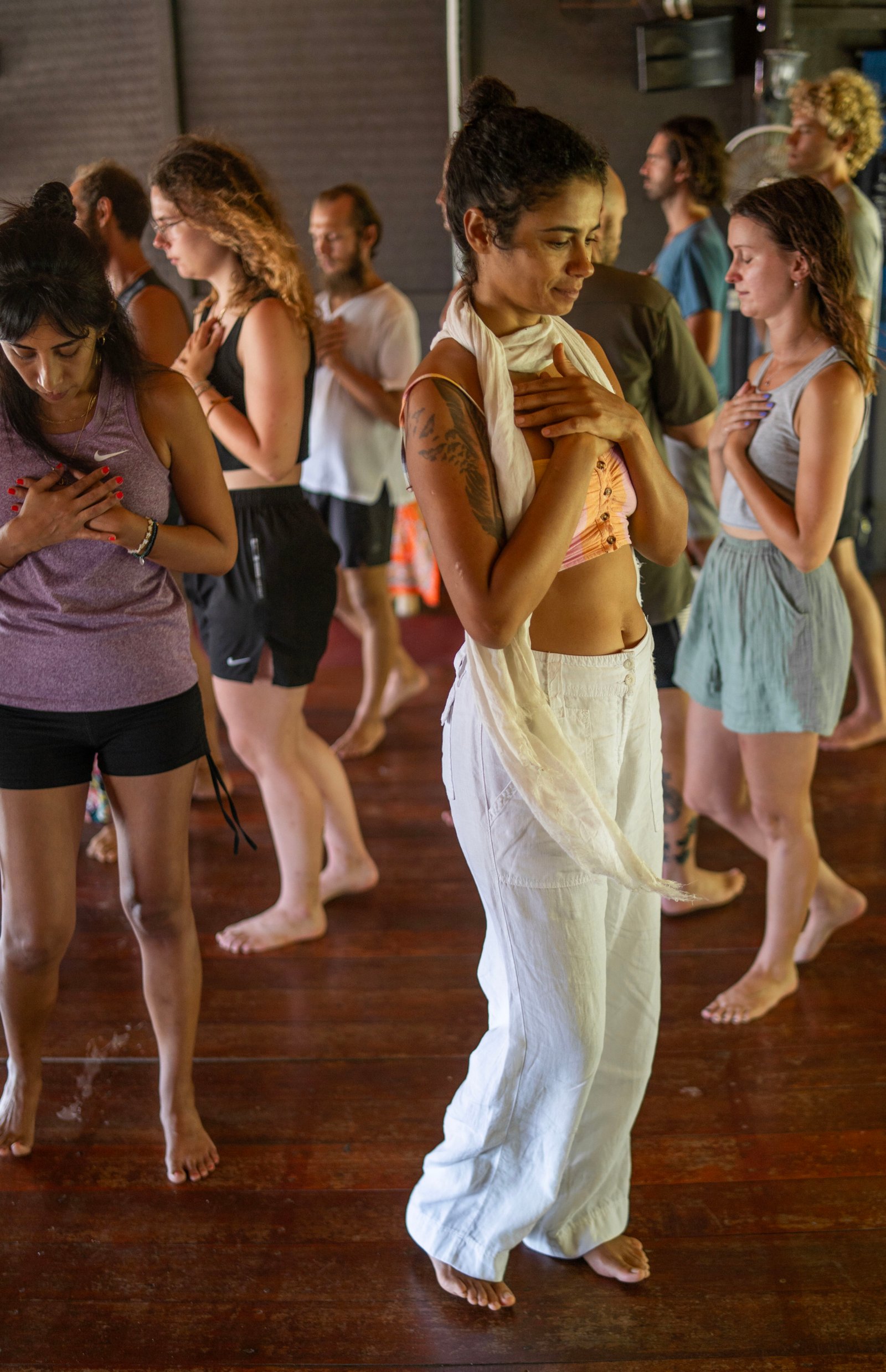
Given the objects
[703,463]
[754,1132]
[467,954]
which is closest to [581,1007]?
[754,1132]

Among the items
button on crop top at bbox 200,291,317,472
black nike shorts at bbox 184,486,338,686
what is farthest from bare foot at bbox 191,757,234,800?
button on crop top at bbox 200,291,317,472

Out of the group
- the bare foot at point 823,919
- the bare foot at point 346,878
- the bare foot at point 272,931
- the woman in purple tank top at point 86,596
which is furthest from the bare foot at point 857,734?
the woman in purple tank top at point 86,596

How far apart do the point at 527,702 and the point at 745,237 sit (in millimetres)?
1183

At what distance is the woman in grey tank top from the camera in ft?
6.86

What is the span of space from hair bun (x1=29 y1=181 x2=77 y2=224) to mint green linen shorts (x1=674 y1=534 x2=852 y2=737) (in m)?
1.41

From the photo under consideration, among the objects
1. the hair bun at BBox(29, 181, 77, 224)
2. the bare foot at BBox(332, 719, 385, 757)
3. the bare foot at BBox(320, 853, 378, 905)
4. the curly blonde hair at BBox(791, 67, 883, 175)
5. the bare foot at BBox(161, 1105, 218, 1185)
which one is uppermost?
the curly blonde hair at BBox(791, 67, 883, 175)

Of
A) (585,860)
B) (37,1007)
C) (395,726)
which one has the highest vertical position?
(585,860)

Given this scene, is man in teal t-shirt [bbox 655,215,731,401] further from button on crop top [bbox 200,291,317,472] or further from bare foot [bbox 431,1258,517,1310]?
bare foot [bbox 431,1258,517,1310]

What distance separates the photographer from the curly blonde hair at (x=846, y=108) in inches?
140

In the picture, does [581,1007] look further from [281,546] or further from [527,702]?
[281,546]

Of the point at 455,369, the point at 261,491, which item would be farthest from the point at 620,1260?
the point at 261,491

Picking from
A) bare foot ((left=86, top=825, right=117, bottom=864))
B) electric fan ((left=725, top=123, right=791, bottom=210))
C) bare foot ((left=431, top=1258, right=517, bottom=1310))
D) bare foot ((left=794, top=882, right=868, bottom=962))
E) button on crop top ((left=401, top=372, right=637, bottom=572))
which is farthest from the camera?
electric fan ((left=725, top=123, right=791, bottom=210))

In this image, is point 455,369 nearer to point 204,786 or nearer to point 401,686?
point 204,786

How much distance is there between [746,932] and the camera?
9.02 feet
